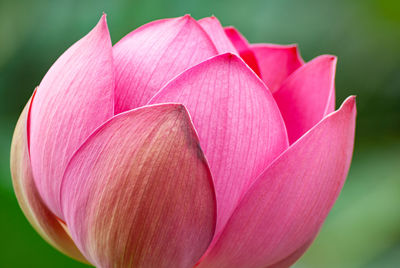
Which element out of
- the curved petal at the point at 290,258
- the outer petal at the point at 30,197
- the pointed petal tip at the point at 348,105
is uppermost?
the pointed petal tip at the point at 348,105

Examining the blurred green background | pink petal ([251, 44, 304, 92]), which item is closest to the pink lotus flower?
pink petal ([251, 44, 304, 92])

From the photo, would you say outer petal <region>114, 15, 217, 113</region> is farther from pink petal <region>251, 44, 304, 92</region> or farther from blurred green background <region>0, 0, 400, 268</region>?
blurred green background <region>0, 0, 400, 268</region>

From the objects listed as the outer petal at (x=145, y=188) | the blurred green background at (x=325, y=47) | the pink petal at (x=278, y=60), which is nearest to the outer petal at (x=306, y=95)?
the pink petal at (x=278, y=60)

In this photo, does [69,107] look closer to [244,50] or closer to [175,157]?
[175,157]

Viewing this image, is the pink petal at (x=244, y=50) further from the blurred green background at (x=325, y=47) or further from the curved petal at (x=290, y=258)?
the blurred green background at (x=325, y=47)

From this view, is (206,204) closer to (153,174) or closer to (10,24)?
(153,174)

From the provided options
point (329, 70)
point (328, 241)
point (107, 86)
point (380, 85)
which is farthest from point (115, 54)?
point (380, 85)
